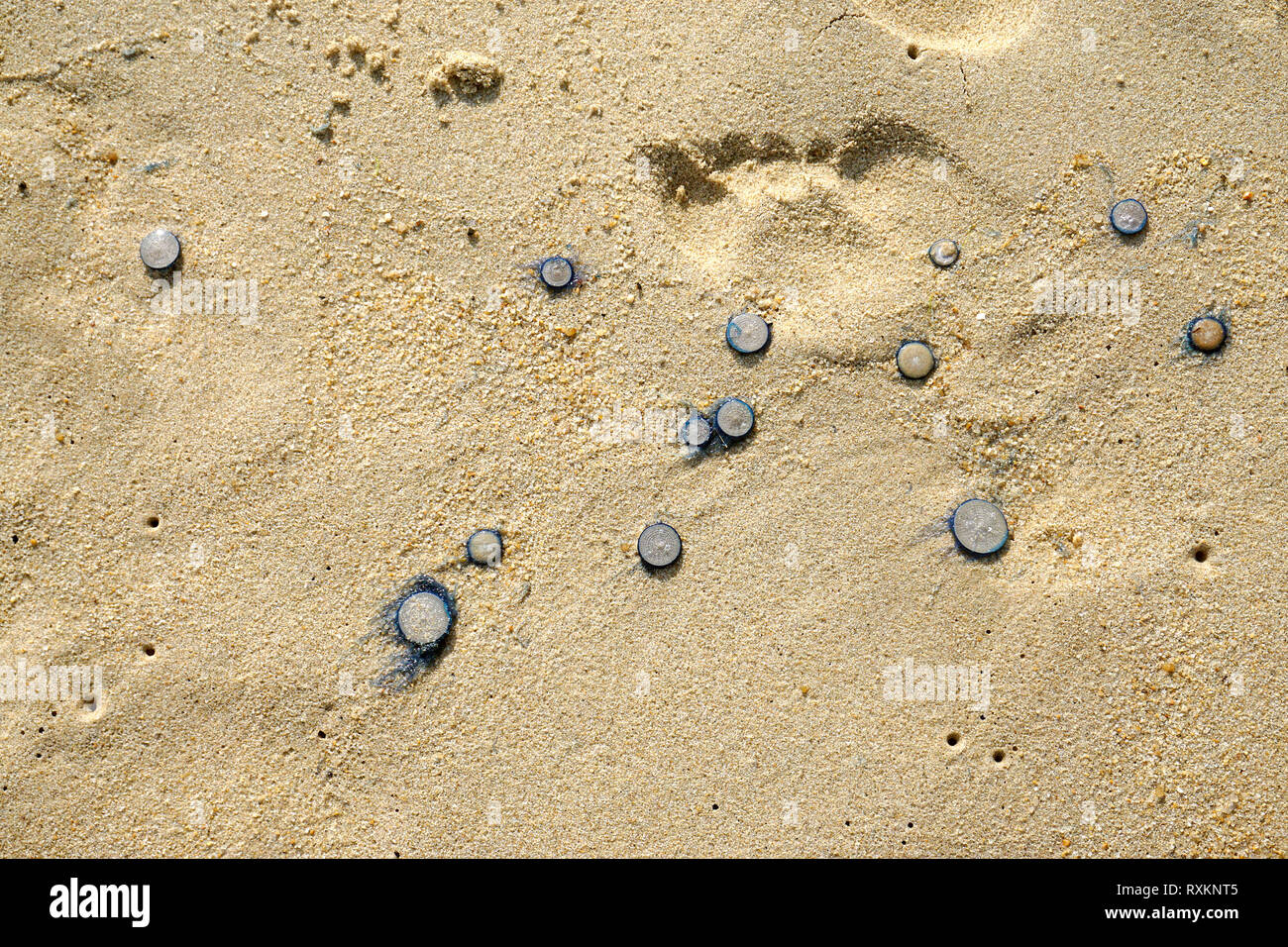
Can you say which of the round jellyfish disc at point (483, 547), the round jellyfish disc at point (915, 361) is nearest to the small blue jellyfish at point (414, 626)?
the round jellyfish disc at point (483, 547)

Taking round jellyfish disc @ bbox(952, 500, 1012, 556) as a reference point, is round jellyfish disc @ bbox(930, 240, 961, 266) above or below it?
above

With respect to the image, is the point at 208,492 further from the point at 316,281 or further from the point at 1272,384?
the point at 1272,384

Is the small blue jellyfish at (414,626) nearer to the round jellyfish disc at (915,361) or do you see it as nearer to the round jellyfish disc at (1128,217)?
the round jellyfish disc at (915,361)

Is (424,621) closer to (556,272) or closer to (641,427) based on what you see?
(641,427)

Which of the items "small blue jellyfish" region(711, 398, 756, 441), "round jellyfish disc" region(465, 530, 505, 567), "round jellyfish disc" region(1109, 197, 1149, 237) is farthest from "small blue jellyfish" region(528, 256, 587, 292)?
"round jellyfish disc" region(1109, 197, 1149, 237)

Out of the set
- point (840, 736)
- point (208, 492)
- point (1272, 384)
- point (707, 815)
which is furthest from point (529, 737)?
point (1272, 384)

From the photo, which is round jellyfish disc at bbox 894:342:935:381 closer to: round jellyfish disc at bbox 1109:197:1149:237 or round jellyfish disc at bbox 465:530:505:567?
round jellyfish disc at bbox 1109:197:1149:237
